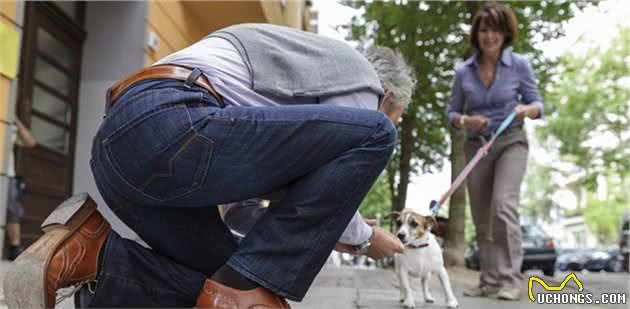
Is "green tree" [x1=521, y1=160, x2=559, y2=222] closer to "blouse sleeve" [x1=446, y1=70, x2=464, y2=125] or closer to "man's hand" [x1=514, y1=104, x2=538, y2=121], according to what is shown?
"blouse sleeve" [x1=446, y1=70, x2=464, y2=125]

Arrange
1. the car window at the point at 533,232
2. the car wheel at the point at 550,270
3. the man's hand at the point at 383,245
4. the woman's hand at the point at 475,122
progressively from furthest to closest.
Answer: the car window at the point at 533,232, the car wheel at the point at 550,270, the woman's hand at the point at 475,122, the man's hand at the point at 383,245

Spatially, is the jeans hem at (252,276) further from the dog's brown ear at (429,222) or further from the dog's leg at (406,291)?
the dog's brown ear at (429,222)

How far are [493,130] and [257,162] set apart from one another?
10.1 ft

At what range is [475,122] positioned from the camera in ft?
15.6

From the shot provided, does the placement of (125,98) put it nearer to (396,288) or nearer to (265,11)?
(396,288)

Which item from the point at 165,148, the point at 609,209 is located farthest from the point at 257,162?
the point at 609,209

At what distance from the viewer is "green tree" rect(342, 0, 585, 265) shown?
11328mm

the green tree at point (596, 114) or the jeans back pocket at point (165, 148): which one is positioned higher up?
the green tree at point (596, 114)

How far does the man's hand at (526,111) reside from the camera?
4637 millimetres

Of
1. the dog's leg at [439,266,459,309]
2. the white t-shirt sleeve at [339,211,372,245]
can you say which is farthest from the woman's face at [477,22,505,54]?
the white t-shirt sleeve at [339,211,372,245]

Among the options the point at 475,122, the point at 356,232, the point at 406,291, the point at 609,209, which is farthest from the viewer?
the point at 609,209

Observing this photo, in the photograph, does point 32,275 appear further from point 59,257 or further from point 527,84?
point 527,84

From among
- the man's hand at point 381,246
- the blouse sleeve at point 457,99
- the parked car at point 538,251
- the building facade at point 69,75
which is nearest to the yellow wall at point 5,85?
the building facade at point 69,75

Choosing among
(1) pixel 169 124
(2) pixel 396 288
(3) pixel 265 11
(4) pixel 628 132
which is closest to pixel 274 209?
(1) pixel 169 124
